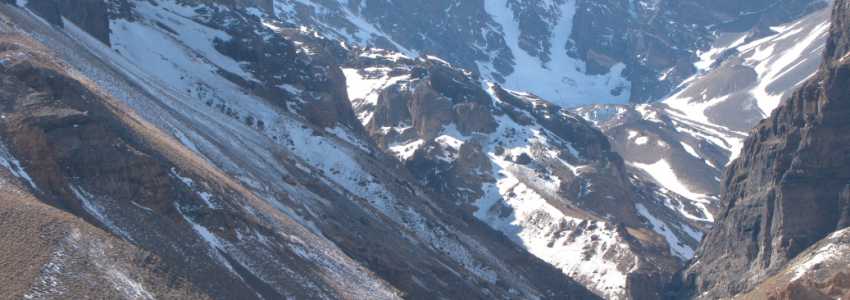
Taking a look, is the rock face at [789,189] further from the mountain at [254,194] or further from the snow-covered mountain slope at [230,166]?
the snow-covered mountain slope at [230,166]

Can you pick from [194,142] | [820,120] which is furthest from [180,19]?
[820,120]

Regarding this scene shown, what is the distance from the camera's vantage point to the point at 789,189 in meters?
130

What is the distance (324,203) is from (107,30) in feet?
135

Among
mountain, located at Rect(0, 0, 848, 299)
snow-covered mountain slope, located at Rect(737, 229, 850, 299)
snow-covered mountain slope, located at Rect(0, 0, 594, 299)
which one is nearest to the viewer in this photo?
mountain, located at Rect(0, 0, 848, 299)

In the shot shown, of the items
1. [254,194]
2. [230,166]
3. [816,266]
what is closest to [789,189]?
[816,266]

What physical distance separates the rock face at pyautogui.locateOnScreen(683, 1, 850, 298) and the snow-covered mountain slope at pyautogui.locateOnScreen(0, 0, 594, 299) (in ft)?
62.3

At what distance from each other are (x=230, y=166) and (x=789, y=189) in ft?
215

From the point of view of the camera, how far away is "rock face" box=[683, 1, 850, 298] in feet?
414

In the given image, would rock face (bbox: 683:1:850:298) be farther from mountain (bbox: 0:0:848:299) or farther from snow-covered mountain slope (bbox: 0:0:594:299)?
snow-covered mountain slope (bbox: 0:0:594:299)

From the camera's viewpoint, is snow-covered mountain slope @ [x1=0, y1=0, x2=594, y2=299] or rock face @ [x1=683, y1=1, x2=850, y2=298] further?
rock face @ [x1=683, y1=1, x2=850, y2=298]

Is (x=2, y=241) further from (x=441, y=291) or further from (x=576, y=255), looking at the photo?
(x=576, y=255)

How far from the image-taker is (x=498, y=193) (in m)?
187

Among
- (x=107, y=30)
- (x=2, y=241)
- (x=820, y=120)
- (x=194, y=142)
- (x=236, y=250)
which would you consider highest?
(x=820, y=120)

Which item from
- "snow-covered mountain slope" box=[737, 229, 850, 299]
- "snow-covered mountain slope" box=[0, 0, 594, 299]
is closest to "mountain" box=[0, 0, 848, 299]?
"snow-covered mountain slope" box=[0, 0, 594, 299]
